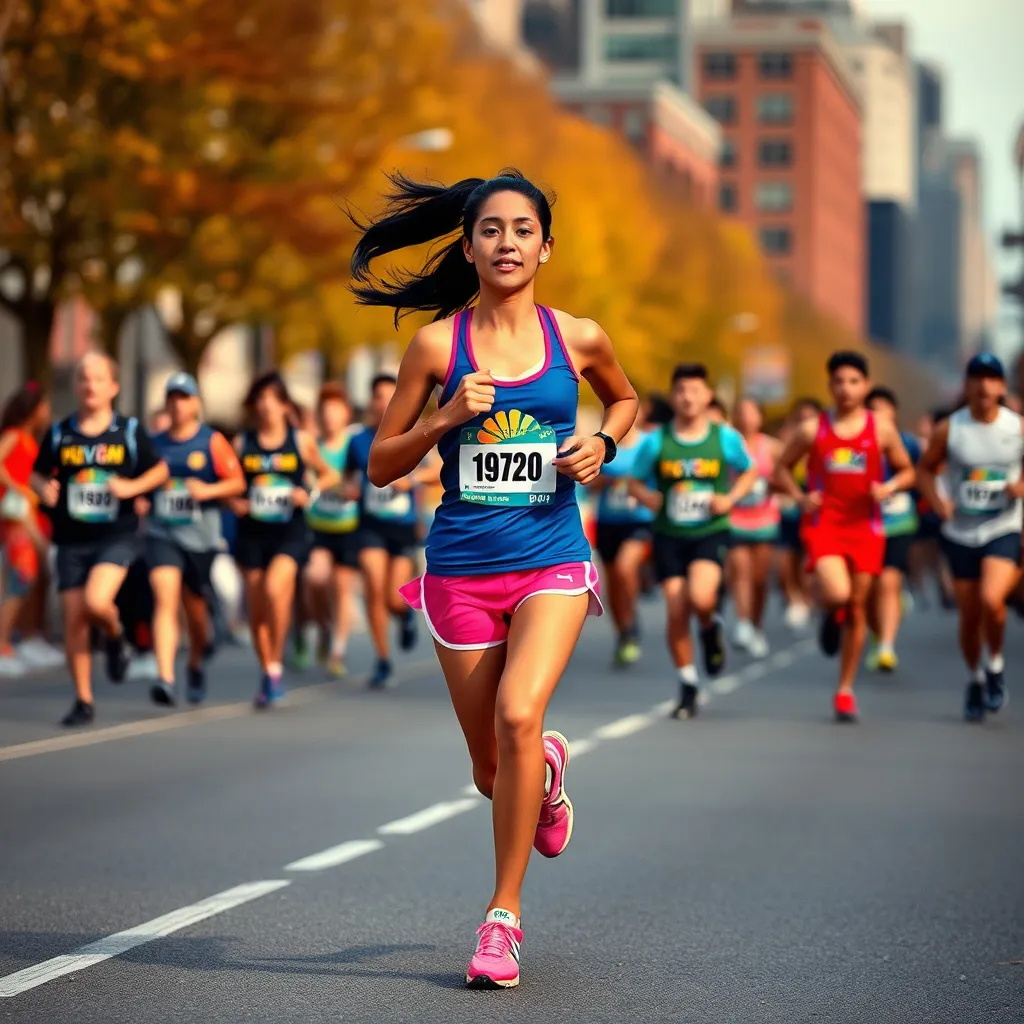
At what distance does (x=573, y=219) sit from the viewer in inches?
2340

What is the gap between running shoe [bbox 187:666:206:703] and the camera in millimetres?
15352

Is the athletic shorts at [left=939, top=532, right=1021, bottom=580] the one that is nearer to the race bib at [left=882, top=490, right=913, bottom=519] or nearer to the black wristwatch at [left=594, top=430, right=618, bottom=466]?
the race bib at [left=882, top=490, right=913, bottom=519]

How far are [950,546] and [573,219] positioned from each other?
151 feet

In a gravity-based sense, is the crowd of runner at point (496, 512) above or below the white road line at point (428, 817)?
above

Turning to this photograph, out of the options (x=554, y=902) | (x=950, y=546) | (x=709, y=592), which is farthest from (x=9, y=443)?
(x=554, y=902)

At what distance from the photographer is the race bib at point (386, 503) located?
1708 cm

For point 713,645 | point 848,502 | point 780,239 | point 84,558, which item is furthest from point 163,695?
point 780,239

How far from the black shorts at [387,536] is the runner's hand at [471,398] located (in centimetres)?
1075

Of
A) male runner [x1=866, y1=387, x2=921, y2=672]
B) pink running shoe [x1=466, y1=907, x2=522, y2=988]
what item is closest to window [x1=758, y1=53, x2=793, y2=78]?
male runner [x1=866, y1=387, x2=921, y2=672]

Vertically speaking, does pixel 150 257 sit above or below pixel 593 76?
below

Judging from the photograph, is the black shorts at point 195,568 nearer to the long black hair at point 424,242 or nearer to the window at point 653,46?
the long black hair at point 424,242

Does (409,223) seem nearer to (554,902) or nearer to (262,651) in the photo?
(554,902)

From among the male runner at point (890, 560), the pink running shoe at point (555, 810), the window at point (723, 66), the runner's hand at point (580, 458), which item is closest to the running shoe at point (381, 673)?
the male runner at point (890, 560)

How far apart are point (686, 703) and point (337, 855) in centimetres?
613
